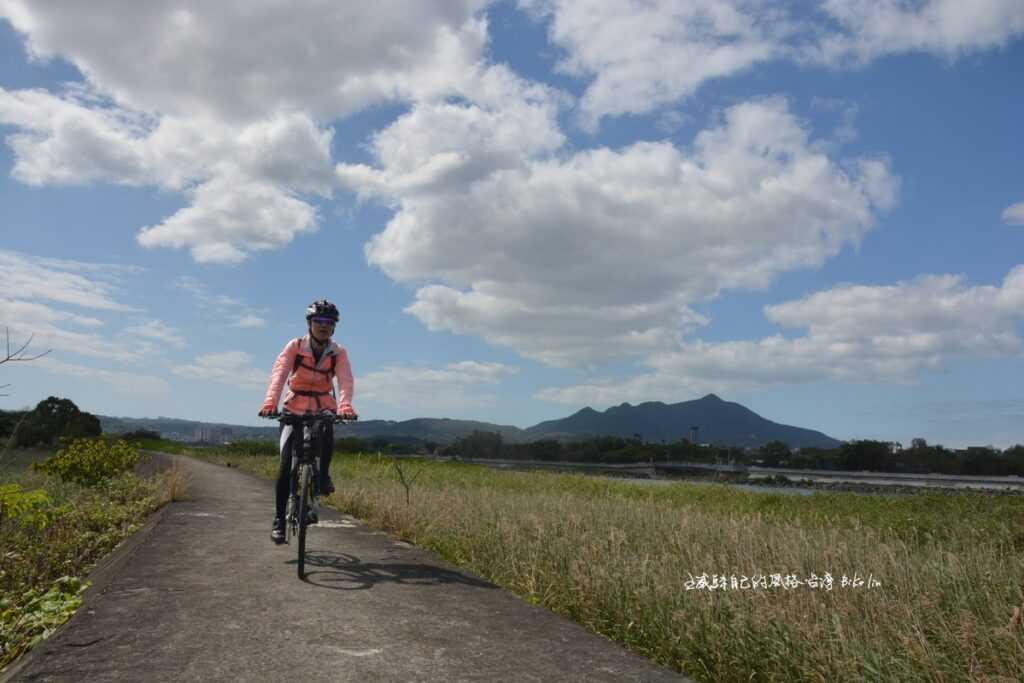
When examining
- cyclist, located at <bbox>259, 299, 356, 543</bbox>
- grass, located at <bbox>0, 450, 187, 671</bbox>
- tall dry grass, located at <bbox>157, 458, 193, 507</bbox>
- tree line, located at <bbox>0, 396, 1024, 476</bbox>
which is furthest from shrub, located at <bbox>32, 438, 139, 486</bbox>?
tree line, located at <bbox>0, 396, 1024, 476</bbox>

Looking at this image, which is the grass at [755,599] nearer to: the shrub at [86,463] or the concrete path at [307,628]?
the concrete path at [307,628]

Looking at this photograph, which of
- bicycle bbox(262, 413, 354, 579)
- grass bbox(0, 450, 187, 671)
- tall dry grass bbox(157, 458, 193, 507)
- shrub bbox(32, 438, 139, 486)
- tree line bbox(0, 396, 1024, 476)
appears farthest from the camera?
tree line bbox(0, 396, 1024, 476)

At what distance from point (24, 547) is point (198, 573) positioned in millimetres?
3251

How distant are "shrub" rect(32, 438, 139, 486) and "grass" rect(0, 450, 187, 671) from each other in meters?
0.66

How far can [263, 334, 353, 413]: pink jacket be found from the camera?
7.06m

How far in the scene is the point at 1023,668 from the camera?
11.4 ft

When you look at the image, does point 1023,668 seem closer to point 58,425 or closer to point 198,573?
point 198,573

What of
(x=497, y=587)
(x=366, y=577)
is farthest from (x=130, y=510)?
(x=497, y=587)

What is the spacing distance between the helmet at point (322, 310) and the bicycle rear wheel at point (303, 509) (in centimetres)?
147

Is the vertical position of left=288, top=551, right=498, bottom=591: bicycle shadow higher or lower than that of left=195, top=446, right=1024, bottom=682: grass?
lower

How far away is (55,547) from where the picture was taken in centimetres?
793

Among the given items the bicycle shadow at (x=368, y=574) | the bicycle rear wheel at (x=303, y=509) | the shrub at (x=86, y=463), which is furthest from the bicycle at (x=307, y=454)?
the shrub at (x=86, y=463)

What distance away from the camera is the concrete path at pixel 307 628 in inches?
148

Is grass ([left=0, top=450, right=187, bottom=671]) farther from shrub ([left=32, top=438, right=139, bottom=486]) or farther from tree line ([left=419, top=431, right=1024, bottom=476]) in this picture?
tree line ([left=419, top=431, right=1024, bottom=476])
